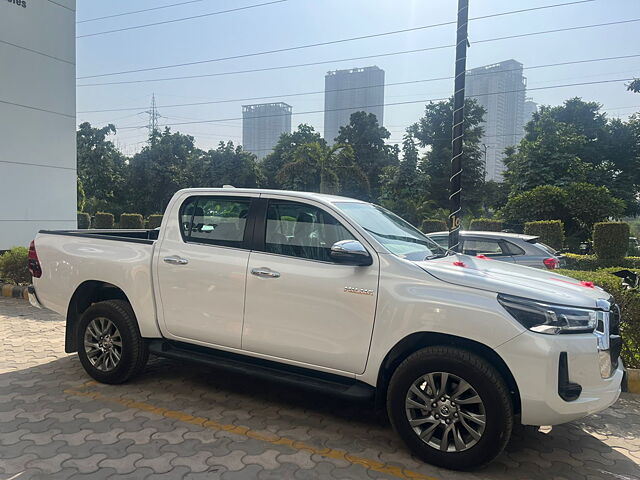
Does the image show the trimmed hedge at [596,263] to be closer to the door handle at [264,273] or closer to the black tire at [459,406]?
the black tire at [459,406]

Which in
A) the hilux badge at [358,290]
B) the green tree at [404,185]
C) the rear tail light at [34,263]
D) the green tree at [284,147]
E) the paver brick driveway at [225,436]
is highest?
the green tree at [284,147]

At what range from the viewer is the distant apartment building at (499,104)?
123 ft

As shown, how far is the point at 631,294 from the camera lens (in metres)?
5.35

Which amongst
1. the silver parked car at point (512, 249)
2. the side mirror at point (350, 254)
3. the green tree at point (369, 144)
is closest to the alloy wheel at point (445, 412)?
the side mirror at point (350, 254)

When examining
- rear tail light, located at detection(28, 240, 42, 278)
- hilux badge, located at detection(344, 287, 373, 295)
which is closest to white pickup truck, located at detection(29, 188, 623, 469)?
hilux badge, located at detection(344, 287, 373, 295)

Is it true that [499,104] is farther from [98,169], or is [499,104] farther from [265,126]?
[98,169]

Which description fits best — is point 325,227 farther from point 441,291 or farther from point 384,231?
point 441,291

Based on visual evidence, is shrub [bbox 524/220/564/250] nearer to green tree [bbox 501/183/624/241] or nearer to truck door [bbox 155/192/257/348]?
green tree [bbox 501/183/624/241]

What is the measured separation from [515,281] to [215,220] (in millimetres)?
2506

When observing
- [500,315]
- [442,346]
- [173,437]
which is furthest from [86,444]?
[500,315]

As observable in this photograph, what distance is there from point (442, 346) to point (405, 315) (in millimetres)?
313

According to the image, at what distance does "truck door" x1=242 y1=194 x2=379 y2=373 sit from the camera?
3500 millimetres

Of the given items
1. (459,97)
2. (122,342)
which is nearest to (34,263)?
(122,342)

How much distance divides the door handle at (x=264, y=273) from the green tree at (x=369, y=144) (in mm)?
49534
